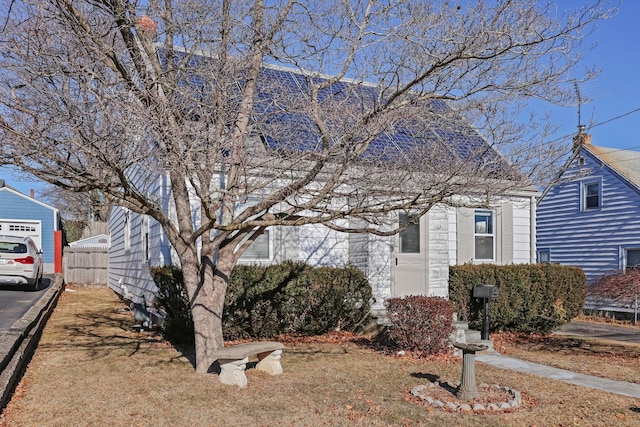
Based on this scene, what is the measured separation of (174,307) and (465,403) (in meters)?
5.52

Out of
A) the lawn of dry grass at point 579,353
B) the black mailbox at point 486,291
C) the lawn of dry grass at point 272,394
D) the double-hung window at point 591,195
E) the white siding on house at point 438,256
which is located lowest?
the lawn of dry grass at point 579,353

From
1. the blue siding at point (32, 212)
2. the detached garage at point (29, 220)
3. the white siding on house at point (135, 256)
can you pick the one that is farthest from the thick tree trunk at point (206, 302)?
the blue siding at point (32, 212)

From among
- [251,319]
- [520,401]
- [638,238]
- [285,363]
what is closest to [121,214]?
[251,319]

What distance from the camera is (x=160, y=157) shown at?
646 cm

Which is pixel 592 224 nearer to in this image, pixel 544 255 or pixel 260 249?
pixel 544 255

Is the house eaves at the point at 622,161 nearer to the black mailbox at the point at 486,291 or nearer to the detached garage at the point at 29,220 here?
the black mailbox at the point at 486,291

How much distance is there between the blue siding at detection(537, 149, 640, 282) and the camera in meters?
19.0

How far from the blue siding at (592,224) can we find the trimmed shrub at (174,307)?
550 inches

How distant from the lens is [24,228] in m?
25.9

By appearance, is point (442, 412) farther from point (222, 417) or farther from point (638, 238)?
point (638, 238)

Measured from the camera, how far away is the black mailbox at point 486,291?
1024cm

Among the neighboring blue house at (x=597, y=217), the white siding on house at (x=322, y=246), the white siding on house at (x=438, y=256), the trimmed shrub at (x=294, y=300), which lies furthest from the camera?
the neighboring blue house at (x=597, y=217)

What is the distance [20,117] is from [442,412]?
6149mm

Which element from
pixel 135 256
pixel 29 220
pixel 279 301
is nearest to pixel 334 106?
pixel 279 301
